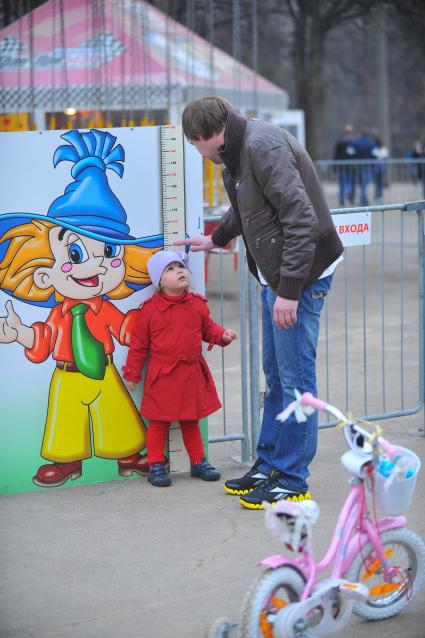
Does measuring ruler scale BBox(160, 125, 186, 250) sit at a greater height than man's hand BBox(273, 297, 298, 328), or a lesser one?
greater

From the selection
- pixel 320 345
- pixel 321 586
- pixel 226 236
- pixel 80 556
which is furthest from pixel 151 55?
pixel 321 586

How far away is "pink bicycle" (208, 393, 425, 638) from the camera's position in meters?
3.23

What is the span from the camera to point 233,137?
448 cm

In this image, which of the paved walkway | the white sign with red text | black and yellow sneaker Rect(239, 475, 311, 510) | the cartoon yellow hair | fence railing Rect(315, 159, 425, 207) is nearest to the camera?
the paved walkway

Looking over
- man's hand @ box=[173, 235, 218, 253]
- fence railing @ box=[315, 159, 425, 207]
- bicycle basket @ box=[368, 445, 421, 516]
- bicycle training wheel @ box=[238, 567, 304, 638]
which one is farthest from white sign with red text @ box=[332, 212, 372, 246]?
fence railing @ box=[315, 159, 425, 207]

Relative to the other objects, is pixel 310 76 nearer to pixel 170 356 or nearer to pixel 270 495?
Answer: pixel 170 356

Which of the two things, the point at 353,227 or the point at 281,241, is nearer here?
the point at 281,241

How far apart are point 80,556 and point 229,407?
2.51 metres

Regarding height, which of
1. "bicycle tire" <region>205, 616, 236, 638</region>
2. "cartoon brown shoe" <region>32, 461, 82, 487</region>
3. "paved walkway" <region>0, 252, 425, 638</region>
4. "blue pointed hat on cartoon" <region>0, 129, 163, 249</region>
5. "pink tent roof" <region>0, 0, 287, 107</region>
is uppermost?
"pink tent roof" <region>0, 0, 287, 107</region>

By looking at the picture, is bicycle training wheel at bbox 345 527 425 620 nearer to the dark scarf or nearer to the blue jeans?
the blue jeans

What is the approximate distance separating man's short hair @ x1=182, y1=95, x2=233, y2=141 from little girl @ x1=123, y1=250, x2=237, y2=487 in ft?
2.33

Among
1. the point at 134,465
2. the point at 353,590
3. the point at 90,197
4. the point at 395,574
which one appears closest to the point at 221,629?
the point at 353,590

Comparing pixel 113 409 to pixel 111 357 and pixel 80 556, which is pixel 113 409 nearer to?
pixel 111 357

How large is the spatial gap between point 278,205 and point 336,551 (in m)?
1.55
